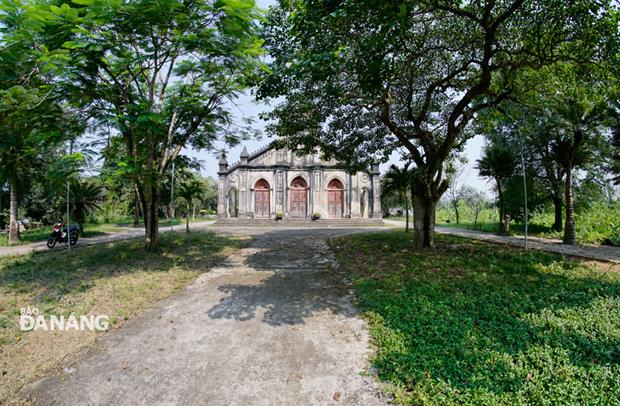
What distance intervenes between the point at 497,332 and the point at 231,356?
3481mm

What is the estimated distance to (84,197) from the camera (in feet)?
50.9

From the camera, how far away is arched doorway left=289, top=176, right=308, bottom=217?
2906cm

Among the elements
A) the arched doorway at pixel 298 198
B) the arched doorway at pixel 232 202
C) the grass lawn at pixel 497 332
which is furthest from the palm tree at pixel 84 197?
the arched doorway at pixel 298 198

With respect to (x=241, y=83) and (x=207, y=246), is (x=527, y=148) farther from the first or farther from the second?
(x=207, y=246)

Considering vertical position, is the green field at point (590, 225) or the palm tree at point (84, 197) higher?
the palm tree at point (84, 197)

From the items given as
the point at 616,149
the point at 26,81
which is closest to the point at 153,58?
the point at 26,81

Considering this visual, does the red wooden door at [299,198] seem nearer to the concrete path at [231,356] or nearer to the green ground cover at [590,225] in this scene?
the green ground cover at [590,225]

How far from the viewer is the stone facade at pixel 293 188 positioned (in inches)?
1130

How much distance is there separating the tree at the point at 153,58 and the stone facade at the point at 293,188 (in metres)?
19.2

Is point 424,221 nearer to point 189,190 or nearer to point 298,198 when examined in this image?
point 189,190

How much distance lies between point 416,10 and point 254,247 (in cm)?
886

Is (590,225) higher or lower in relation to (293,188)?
lower

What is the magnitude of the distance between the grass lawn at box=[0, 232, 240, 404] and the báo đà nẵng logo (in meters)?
0.10

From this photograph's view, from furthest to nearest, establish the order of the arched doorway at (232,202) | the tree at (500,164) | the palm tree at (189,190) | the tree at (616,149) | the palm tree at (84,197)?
the arched doorway at (232,202), the palm tree at (189,190), the palm tree at (84,197), the tree at (500,164), the tree at (616,149)
